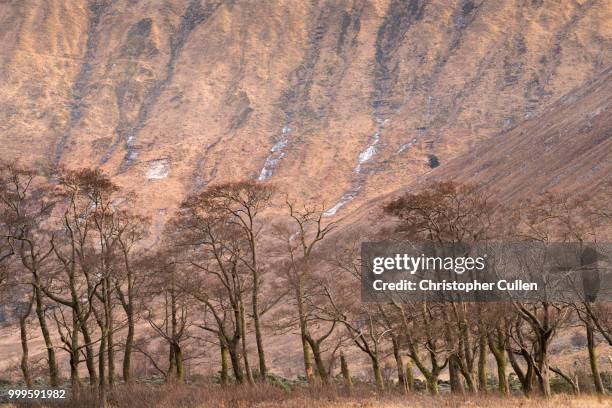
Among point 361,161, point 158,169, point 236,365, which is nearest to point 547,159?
point 361,161

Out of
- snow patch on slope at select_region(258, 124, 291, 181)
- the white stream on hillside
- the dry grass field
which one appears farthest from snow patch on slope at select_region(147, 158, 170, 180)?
the dry grass field

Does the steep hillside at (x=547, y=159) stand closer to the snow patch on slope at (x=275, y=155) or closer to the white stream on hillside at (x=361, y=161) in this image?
the white stream on hillside at (x=361, y=161)

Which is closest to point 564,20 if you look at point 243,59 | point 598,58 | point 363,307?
point 598,58

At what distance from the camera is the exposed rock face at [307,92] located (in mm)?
147375

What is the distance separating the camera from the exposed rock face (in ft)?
484

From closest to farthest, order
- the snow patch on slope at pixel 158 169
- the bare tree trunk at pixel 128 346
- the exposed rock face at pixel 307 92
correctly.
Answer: the bare tree trunk at pixel 128 346 → the exposed rock face at pixel 307 92 → the snow patch on slope at pixel 158 169

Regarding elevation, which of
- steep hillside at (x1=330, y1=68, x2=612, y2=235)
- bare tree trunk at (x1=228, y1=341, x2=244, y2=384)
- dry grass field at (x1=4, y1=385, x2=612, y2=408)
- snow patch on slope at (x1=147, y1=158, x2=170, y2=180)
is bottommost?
dry grass field at (x1=4, y1=385, x2=612, y2=408)

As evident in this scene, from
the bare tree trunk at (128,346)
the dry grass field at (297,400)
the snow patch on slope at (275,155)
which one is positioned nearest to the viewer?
the dry grass field at (297,400)

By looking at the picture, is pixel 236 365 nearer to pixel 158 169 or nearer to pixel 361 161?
pixel 361 161

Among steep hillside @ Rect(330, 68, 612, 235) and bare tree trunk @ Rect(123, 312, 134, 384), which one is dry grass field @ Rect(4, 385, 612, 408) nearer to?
bare tree trunk @ Rect(123, 312, 134, 384)

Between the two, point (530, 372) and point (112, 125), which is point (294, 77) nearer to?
point (112, 125)

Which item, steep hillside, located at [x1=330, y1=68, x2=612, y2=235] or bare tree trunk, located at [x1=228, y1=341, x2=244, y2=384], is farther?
steep hillside, located at [x1=330, y1=68, x2=612, y2=235]

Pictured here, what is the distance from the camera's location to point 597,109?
10800 centimetres

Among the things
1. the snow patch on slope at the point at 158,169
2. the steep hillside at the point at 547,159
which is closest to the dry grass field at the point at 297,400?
the steep hillside at the point at 547,159
